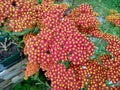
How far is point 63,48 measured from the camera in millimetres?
1980

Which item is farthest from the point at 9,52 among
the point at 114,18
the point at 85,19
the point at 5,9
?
the point at 114,18

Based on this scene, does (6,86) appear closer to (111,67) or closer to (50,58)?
(50,58)

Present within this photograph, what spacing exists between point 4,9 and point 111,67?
96 centimetres

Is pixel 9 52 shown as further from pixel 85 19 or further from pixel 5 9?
pixel 85 19

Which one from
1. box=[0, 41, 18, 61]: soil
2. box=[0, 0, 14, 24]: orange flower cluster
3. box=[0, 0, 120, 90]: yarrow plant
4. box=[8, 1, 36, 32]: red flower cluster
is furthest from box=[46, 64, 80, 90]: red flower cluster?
box=[0, 41, 18, 61]: soil

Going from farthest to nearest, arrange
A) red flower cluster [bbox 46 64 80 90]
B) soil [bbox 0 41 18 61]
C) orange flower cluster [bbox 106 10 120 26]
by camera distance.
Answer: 1. orange flower cluster [bbox 106 10 120 26]
2. soil [bbox 0 41 18 61]
3. red flower cluster [bbox 46 64 80 90]

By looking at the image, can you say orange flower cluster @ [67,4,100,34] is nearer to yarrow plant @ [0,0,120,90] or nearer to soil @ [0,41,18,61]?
yarrow plant @ [0,0,120,90]

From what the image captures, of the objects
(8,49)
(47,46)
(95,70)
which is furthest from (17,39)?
(95,70)

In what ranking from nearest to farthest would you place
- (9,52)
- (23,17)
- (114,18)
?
(23,17)
(9,52)
(114,18)

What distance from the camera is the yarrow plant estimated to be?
6.48 feet

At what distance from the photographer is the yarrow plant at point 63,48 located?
1976 millimetres

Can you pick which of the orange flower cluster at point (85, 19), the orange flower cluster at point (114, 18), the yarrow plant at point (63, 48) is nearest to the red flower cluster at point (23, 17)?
the yarrow plant at point (63, 48)

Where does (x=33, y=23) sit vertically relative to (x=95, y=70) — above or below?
above

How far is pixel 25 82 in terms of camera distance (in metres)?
3.04
